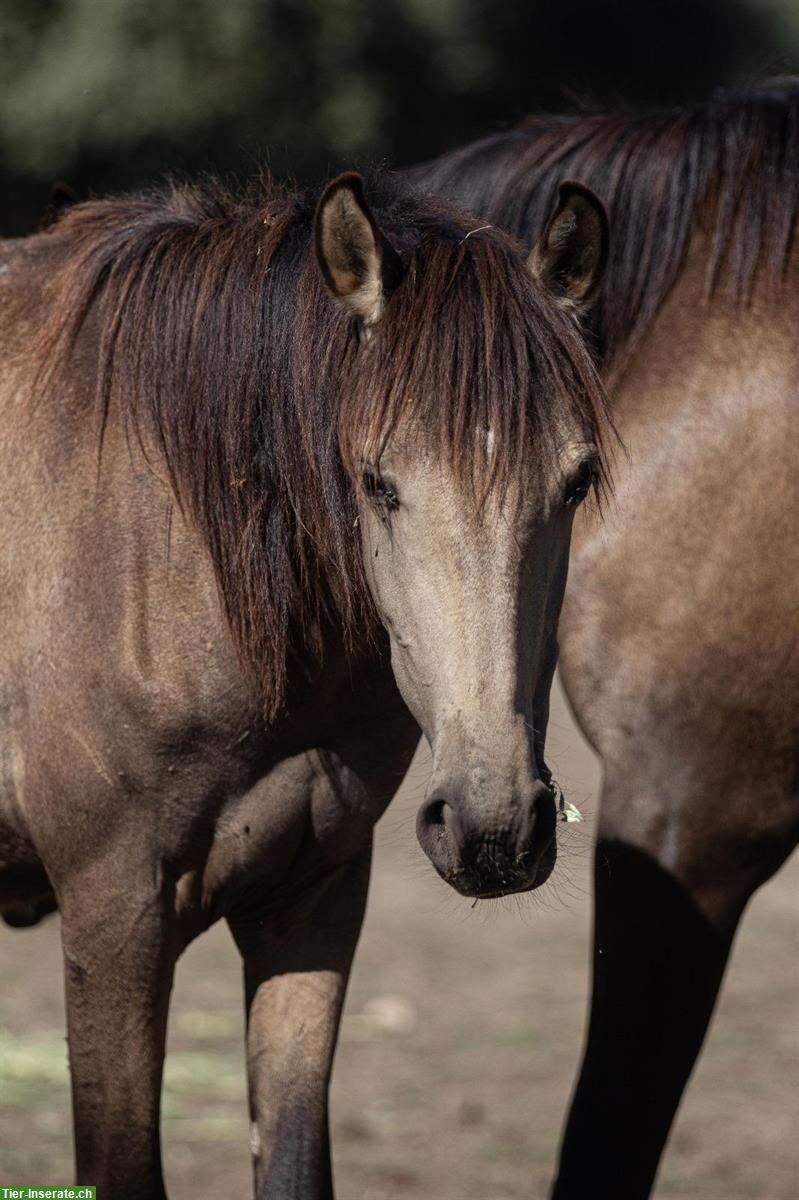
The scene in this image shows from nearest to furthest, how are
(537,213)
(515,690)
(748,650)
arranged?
(515,690) < (748,650) < (537,213)

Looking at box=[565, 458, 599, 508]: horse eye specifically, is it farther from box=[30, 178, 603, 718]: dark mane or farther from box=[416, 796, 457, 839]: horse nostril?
box=[416, 796, 457, 839]: horse nostril

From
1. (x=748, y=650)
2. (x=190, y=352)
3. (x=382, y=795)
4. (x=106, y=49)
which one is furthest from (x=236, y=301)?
(x=106, y=49)

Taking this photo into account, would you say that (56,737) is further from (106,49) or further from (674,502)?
(106,49)

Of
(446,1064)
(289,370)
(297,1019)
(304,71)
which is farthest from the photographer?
(304,71)

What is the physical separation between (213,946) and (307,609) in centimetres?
369

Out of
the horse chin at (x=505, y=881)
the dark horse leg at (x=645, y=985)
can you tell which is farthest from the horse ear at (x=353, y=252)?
the dark horse leg at (x=645, y=985)

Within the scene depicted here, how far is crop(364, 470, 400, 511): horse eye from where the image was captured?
230cm

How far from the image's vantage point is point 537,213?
3367 millimetres

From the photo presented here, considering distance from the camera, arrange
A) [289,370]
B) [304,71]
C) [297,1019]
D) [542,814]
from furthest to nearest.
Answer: [304,71], [297,1019], [289,370], [542,814]

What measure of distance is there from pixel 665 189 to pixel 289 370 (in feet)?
3.95

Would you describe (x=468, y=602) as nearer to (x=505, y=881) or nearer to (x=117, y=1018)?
(x=505, y=881)

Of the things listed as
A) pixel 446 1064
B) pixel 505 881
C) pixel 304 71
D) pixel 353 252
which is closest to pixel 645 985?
pixel 505 881

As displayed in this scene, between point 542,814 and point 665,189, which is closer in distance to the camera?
point 542,814

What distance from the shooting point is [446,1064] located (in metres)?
4.84
